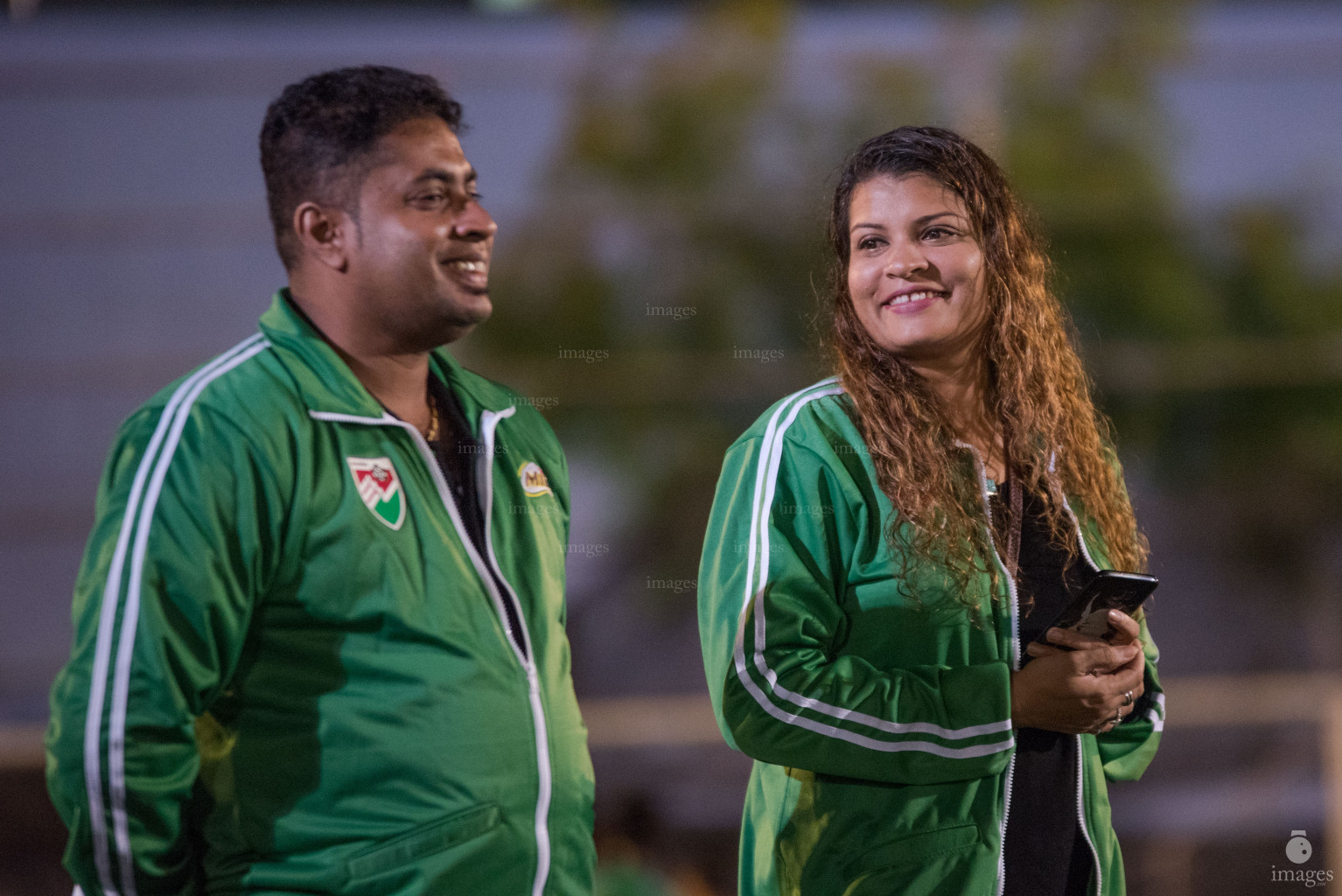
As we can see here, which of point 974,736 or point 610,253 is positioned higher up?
point 610,253

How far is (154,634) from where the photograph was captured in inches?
47.2

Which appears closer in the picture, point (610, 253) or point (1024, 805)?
point (1024, 805)

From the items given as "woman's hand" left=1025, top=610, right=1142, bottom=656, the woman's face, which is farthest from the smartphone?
the woman's face

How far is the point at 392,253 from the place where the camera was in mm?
1452

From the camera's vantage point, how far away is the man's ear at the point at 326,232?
1456 mm

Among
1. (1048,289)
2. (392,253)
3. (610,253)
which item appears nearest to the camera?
(392,253)

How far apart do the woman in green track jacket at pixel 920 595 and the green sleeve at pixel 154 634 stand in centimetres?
55

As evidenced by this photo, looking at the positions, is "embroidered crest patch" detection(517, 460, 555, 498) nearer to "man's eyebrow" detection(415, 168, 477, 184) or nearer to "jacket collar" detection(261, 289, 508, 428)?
"jacket collar" detection(261, 289, 508, 428)

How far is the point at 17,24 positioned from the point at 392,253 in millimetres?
2676

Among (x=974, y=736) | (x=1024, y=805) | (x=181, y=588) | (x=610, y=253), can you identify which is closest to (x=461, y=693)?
(x=181, y=588)

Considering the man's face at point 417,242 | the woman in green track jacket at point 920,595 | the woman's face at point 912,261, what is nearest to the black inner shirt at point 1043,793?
the woman in green track jacket at point 920,595

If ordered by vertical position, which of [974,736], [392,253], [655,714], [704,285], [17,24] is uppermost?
[17,24]

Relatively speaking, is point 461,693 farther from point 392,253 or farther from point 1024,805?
point 1024,805

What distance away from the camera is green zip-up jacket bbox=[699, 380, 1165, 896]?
4.71 feet
